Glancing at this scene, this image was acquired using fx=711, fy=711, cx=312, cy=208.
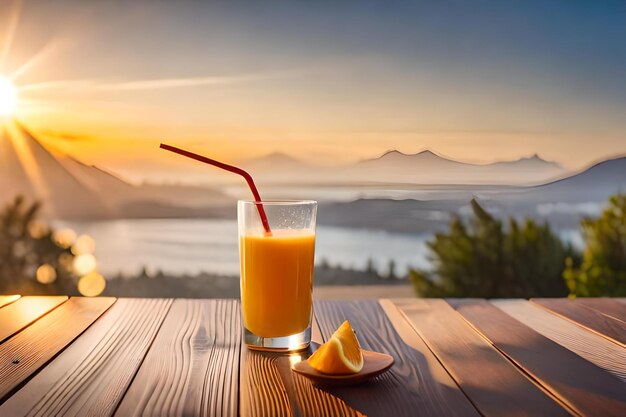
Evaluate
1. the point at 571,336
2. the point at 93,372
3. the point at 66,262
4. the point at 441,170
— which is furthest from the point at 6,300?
the point at 441,170

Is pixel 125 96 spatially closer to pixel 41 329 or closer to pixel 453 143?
pixel 453 143

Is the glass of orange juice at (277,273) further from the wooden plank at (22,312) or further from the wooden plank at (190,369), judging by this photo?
the wooden plank at (22,312)

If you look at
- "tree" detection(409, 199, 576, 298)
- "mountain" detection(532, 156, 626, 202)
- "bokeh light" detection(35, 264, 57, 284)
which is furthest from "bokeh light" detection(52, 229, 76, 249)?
"mountain" detection(532, 156, 626, 202)

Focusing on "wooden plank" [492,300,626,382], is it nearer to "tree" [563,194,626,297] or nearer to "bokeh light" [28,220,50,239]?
"tree" [563,194,626,297]

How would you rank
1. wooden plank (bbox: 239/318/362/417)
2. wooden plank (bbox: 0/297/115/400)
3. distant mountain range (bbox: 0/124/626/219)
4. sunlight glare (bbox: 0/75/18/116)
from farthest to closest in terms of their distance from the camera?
distant mountain range (bbox: 0/124/626/219) < sunlight glare (bbox: 0/75/18/116) < wooden plank (bbox: 0/297/115/400) < wooden plank (bbox: 239/318/362/417)

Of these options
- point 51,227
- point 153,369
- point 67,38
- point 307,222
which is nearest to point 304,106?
point 67,38

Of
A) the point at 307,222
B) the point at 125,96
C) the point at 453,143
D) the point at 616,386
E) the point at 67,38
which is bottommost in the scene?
the point at 616,386

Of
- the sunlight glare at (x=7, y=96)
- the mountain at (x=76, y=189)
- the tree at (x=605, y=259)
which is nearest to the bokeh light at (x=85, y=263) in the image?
the mountain at (x=76, y=189)
